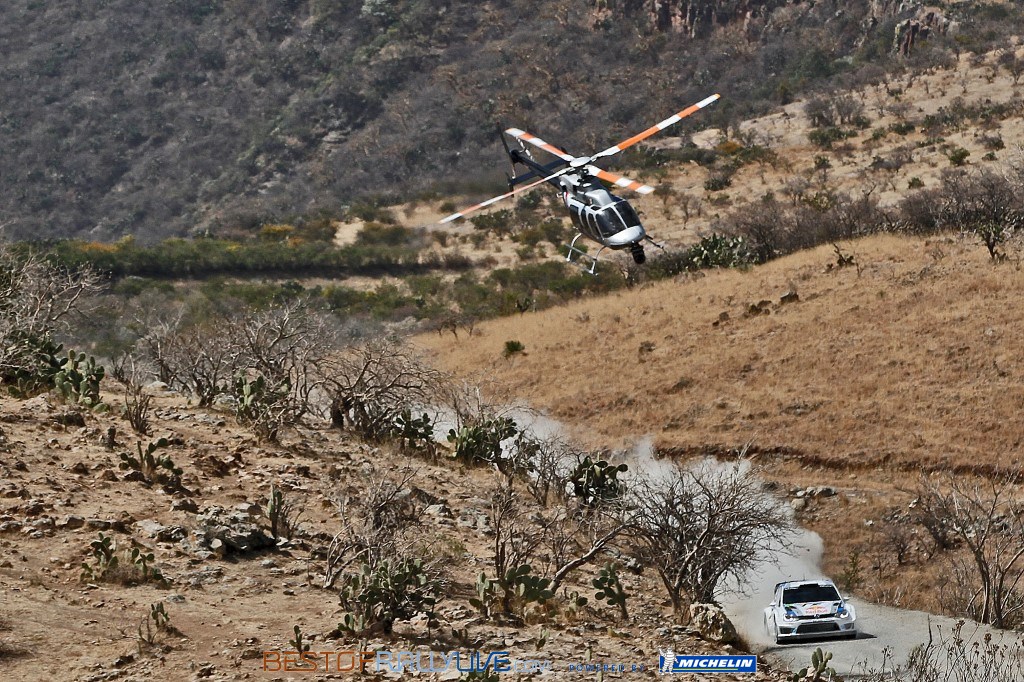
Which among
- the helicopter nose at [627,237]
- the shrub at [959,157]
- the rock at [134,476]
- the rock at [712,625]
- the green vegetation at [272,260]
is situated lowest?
the green vegetation at [272,260]

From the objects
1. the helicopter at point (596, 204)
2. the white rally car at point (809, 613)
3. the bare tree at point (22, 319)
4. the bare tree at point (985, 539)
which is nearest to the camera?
the white rally car at point (809, 613)

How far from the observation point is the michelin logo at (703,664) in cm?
1659

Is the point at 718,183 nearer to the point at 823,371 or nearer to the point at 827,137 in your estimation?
the point at 827,137

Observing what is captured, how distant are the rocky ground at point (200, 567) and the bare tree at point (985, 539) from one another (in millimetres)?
6082

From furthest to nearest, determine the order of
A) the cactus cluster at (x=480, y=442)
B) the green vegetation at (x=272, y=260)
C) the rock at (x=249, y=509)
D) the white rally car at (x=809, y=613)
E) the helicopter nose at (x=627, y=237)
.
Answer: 1. the green vegetation at (x=272, y=260)
2. the helicopter nose at (x=627, y=237)
3. the cactus cluster at (x=480, y=442)
4. the white rally car at (x=809, y=613)
5. the rock at (x=249, y=509)

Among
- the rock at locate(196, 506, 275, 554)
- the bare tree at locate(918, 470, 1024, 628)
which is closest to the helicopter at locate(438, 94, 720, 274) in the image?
the bare tree at locate(918, 470, 1024, 628)

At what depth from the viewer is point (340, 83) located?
→ 356 feet

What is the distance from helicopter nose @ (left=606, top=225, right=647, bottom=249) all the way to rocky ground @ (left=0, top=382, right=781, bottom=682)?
8.05m

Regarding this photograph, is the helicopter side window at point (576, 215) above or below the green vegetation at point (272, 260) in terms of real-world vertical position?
above

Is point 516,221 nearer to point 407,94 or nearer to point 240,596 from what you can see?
point 407,94

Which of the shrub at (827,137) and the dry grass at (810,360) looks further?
the shrub at (827,137)

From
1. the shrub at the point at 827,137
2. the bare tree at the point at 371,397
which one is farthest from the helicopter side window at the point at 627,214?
the shrub at the point at 827,137

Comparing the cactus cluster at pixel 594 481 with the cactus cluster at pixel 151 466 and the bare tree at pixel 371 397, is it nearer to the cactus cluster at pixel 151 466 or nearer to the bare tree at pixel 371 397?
the bare tree at pixel 371 397

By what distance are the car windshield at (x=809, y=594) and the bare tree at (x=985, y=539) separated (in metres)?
2.75
